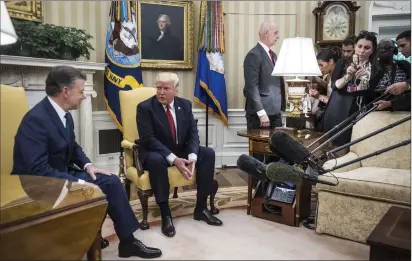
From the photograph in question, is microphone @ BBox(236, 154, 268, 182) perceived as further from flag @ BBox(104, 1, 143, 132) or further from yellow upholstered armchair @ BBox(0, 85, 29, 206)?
Result: flag @ BBox(104, 1, 143, 132)

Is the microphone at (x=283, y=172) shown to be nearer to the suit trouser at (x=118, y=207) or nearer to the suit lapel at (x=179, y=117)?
the suit trouser at (x=118, y=207)

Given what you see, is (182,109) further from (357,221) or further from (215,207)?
(357,221)

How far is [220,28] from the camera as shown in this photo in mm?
3252

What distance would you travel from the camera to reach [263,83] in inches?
103

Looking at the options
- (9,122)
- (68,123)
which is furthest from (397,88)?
(9,122)

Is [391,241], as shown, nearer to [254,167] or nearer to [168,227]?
[254,167]

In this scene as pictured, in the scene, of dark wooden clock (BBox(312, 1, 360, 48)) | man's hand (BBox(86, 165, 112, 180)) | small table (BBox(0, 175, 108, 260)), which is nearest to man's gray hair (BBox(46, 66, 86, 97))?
man's hand (BBox(86, 165, 112, 180))

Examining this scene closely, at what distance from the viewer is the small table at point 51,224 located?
0.78 meters

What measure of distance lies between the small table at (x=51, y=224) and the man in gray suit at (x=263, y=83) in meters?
1.70

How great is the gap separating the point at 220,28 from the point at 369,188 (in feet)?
6.71

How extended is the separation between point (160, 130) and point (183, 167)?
9.5 inches

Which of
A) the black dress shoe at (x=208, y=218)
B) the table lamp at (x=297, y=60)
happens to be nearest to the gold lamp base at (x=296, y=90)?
the table lamp at (x=297, y=60)

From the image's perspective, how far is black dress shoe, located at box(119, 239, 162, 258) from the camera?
4.93 feet

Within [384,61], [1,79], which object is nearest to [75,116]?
[1,79]
